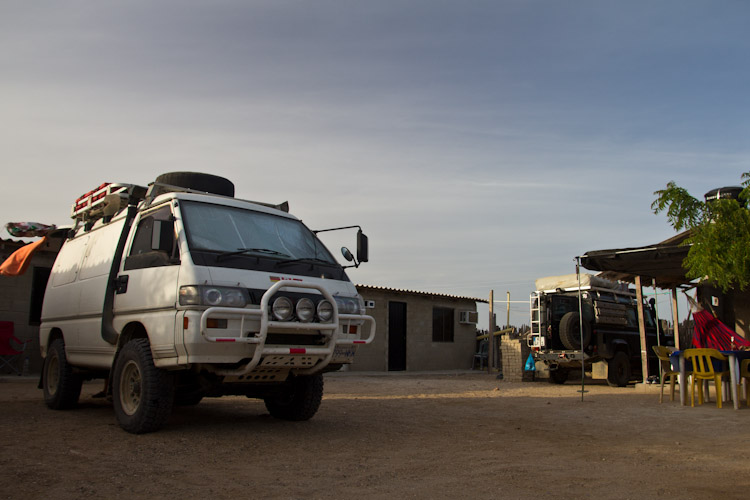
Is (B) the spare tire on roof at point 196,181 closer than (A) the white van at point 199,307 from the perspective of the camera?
No

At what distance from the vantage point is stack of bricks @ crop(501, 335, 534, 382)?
52.5 feet

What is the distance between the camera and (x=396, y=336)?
19.9 m

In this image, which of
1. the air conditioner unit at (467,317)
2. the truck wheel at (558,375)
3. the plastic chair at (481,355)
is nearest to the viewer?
the truck wheel at (558,375)

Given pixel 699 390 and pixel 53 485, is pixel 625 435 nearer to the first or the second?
pixel 699 390

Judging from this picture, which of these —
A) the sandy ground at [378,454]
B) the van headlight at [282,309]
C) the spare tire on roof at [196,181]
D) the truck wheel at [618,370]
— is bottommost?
the sandy ground at [378,454]

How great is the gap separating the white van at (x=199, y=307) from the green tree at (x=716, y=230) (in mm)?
3305

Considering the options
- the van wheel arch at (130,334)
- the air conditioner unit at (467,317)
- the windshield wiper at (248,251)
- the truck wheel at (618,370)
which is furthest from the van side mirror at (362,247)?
the air conditioner unit at (467,317)

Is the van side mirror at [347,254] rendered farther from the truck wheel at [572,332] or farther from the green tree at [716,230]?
the truck wheel at [572,332]

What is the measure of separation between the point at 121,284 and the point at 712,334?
35.6ft

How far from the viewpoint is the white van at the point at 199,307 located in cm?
527

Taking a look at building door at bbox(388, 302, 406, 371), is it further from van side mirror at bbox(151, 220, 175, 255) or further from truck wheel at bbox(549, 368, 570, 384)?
van side mirror at bbox(151, 220, 175, 255)

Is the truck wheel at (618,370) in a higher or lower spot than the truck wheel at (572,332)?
lower

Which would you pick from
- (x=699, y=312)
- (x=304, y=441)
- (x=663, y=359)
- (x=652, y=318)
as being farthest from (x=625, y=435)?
(x=652, y=318)

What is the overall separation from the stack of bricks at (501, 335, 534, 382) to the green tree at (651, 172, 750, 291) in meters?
10.1
